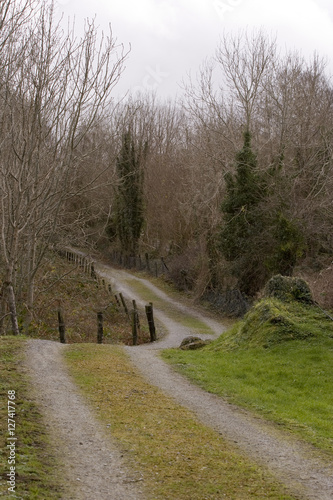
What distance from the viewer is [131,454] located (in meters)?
6.53

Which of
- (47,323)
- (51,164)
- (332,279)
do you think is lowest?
(47,323)

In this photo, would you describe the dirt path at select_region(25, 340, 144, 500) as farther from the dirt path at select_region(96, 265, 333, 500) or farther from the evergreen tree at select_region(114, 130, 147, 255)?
the evergreen tree at select_region(114, 130, 147, 255)

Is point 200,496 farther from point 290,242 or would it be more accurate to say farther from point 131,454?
point 290,242

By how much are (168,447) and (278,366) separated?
599 centimetres

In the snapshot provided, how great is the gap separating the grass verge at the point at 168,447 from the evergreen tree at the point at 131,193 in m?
36.4

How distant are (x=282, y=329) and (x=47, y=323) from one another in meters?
11.4

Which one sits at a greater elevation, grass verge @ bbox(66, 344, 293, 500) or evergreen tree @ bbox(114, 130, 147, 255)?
evergreen tree @ bbox(114, 130, 147, 255)

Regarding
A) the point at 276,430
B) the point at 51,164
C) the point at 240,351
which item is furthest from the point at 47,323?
the point at 276,430

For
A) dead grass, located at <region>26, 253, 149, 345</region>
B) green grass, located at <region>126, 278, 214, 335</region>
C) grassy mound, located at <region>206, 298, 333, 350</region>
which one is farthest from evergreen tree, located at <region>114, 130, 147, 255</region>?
grassy mound, located at <region>206, 298, 333, 350</region>

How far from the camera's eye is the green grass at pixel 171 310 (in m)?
25.1

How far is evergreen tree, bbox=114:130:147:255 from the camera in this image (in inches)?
1848

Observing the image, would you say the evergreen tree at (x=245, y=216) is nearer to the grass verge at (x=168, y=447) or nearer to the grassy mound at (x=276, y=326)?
the grassy mound at (x=276, y=326)

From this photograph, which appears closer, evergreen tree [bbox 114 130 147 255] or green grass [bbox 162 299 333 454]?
green grass [bbox 162 299 333 454]

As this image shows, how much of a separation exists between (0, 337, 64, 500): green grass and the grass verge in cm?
97
